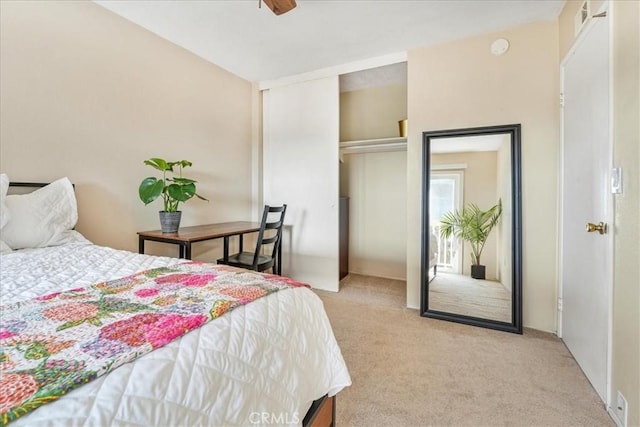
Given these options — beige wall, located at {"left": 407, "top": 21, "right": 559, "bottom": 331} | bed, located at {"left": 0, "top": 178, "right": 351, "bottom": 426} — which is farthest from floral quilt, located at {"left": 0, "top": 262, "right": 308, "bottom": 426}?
beige wall, located at {"left": 407, "top": 21, "right": 559, "bottom": 331}

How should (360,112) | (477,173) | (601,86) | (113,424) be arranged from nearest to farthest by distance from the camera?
(113,424), (601,86), (477,173), (360,112)

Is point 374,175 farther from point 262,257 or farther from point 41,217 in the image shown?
point 41,217

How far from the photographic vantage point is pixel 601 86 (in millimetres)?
1555

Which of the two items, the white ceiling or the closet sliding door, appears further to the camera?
the closet sliding door

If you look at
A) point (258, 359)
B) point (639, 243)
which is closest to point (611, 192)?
point (639, 243)

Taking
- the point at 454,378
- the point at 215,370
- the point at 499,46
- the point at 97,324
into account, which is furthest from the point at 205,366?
the point at 499,46

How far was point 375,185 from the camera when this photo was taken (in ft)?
12.9

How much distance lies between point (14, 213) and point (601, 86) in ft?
10.7

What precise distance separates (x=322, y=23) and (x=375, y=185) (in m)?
2.07

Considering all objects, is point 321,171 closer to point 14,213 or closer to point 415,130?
point 415,130

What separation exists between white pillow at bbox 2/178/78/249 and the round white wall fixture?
336 cm

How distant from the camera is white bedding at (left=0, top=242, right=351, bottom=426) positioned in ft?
1.59

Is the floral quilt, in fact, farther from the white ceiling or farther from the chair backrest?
the white ceiling

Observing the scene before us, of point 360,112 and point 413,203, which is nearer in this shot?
point 413,203
